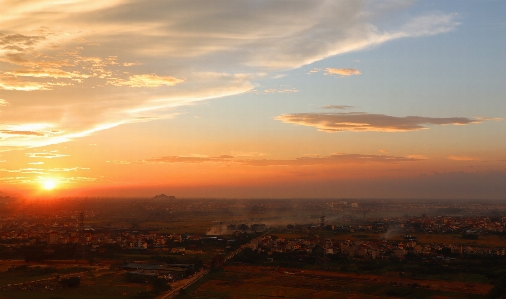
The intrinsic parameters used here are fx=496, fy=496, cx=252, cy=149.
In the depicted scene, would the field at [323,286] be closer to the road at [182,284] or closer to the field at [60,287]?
the road at [182,284]

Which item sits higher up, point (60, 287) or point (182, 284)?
point (60, 287)

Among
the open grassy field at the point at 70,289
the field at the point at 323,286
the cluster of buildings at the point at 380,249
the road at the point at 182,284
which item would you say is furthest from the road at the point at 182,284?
the cluster of buildings at the point at 380,249

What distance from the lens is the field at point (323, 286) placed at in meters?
30.4

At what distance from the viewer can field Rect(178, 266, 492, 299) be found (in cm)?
3041

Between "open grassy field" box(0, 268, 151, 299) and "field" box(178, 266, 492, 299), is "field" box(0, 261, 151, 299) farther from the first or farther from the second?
"field" box(178, 266, 492, 299)

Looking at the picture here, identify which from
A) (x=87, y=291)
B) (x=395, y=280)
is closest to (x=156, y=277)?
(x=87, y=291)

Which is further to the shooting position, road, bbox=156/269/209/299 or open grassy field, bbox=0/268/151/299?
road, bbox=156/269/209/299

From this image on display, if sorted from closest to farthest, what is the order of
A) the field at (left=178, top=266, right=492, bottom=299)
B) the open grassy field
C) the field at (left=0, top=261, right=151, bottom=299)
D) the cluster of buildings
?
1. the open grassy field
2. the field at (left=0, top=261, right=151, bottom=299)
3. the field at (left=178, top=266, right=492, bottom=299)
4. the cluster of buildings

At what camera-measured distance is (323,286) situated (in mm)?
33406

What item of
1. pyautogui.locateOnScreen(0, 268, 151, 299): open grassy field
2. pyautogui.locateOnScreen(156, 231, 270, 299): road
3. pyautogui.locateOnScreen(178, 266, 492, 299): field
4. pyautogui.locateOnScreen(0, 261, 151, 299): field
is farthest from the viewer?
pyautogui.locateOnScreen(178, 266, 492, 299): field

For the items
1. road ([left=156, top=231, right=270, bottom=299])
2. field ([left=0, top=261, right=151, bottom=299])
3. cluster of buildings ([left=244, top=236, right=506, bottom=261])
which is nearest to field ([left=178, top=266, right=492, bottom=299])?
road ([left=156, top=231, right=270, bottom=299])

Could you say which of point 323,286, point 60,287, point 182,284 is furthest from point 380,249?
point 60,287

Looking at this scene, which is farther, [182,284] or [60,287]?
[182,284]

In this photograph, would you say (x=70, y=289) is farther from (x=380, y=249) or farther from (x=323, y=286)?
(x=380, y=249)
